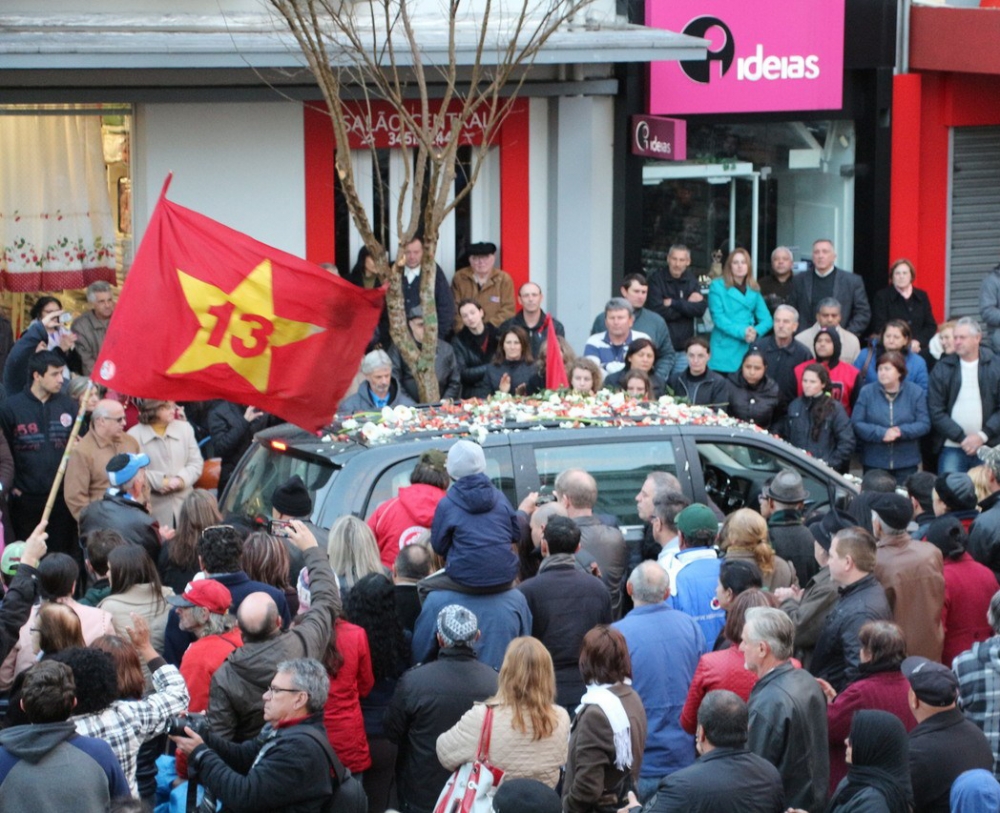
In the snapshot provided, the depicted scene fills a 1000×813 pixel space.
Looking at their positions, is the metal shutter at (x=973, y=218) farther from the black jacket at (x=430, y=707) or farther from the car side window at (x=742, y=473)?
the black jacket at (x=430, y=707)

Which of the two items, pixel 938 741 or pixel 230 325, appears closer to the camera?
pixel 938 741

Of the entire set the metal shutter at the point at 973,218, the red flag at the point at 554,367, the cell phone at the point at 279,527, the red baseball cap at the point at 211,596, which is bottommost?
the red baseball cap at the point at 211,596

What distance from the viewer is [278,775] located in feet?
19.6

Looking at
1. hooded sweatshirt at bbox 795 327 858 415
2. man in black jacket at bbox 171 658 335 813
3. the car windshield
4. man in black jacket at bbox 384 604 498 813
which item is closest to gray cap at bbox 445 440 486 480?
the car windshield

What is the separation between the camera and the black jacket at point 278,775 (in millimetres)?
5969

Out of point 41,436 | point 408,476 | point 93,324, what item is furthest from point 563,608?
point 93,324

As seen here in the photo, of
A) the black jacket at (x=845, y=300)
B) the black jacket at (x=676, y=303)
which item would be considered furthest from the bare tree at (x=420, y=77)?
the black jacket at (x=845, y=300)

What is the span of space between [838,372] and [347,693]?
7.35 meters

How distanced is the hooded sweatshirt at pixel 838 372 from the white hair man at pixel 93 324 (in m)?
5.77

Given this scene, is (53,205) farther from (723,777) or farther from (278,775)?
(723,777)

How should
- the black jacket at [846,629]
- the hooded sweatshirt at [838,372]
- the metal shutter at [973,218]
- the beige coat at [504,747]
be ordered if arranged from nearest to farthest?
the beige coat at [504,747] < the black jacket at [846,629] < the hooded sweatshirt at [838,372] < the metal shutter at [973,218]

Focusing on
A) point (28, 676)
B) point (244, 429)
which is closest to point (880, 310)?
point (244, 429)

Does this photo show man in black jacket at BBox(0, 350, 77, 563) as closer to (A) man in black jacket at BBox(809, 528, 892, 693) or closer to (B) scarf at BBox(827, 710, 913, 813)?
(A) man in black jacket at BBox(809, 528, 892, 693)

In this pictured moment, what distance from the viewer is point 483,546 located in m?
7.86
